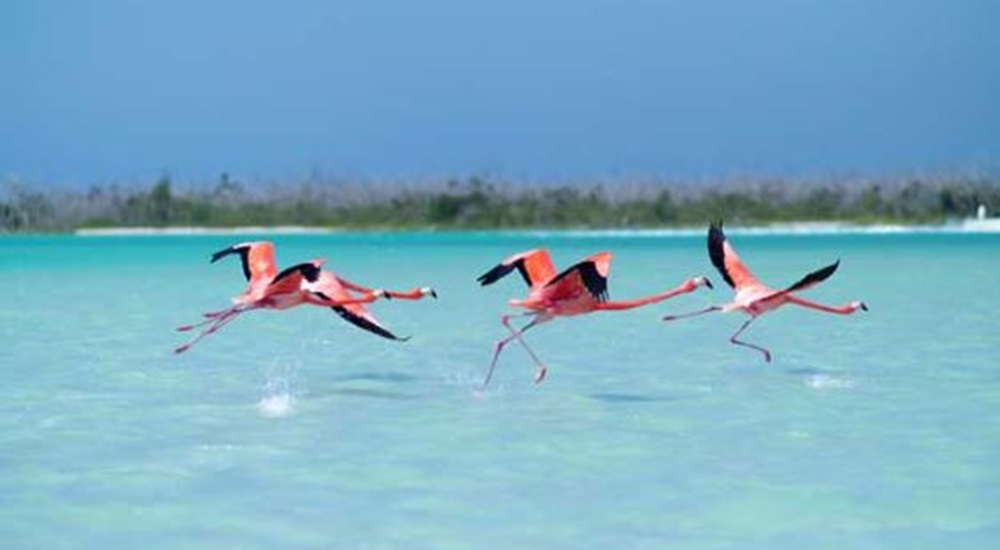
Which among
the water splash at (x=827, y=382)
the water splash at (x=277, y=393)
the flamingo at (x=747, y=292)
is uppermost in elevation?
the flamingo at (x=747, y=292)

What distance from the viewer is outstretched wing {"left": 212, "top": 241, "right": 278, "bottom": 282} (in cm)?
1066

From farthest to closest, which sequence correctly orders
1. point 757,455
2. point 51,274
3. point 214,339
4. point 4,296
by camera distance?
point 51,274, point 4,296, point 214,339, point 757,455

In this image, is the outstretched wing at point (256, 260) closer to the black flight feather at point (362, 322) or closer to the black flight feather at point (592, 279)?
the black flight feather at point (362, 322)

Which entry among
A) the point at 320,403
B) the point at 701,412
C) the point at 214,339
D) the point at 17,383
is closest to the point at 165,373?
the point at 17,383

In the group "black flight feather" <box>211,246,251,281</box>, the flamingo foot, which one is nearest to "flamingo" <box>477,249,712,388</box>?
the flamingo foot

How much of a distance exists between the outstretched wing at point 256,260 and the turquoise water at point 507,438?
841 millimetres

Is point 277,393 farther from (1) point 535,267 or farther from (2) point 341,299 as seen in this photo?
(1) point 535,267

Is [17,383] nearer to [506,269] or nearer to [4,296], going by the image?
[506,269]

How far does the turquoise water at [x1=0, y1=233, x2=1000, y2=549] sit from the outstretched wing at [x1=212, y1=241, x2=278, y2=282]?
33.1 inches

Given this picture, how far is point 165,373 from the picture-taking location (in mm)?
12148

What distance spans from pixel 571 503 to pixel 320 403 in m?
3.67

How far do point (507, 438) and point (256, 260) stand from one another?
2873mm

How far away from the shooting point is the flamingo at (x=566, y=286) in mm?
9539

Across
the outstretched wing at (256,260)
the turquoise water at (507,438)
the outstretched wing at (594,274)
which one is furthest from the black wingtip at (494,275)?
the outstretched wing at (256,260)
